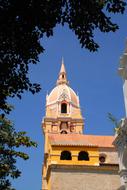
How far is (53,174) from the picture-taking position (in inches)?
1198

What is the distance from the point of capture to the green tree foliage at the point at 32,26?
559 centimetres

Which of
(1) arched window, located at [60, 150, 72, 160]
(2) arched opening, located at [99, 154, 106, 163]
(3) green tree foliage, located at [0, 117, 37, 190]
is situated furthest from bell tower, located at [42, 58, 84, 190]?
(3) green tree foliage, located at [0, 117, 37, 190]

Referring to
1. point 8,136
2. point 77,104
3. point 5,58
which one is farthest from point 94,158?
point 77,104

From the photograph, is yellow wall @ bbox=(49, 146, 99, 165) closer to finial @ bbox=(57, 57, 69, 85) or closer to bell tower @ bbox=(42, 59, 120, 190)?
bell tower @ bbox=(42, 59, 120, 190)

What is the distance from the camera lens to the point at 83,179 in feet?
100

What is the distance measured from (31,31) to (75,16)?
31.0 inches

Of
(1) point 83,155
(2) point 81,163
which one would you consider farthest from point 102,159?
(2) point 81,163

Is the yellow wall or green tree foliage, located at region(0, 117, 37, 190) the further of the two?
the yellow wall

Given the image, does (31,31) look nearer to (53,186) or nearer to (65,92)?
(53,186)

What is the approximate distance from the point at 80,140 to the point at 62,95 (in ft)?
90.6

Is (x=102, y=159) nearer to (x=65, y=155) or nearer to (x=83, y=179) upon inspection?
(x=83, y=179)

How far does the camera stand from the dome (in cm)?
6066

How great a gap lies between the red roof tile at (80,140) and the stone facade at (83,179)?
8.42 ft

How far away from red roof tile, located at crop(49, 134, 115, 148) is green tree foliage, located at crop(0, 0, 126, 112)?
85.9ft
